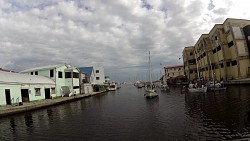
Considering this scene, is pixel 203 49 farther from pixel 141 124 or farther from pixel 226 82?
pixel 141 124

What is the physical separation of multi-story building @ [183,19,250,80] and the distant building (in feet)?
138

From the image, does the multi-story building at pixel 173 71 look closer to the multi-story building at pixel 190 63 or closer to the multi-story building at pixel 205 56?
the multi-story building at pixel 190 63

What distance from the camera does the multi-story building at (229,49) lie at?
69312 millimetres

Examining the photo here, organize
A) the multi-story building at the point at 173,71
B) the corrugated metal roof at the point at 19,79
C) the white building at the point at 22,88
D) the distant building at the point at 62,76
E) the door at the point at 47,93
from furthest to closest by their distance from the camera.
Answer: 1. the multi-story building at the point at 173,71
2. the distant building at the point at 62,76
3. the door at the point at 47,93
4. the corrugated metal roof at the point at 19,79
5. the white building at the point at 22,88

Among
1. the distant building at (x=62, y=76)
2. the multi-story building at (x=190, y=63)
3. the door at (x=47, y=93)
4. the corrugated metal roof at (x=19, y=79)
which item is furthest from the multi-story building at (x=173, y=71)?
the corrugated metal roof at (x=19, y=79)

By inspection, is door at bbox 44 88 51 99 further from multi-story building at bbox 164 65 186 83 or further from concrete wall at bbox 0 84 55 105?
multi-story building at bbox 164 65 186 83

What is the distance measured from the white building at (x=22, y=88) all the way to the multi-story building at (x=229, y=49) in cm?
4786

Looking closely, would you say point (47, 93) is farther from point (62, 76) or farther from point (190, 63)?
point (190, 63)

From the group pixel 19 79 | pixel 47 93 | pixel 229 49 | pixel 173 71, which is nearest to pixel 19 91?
Result: pixel 19 79

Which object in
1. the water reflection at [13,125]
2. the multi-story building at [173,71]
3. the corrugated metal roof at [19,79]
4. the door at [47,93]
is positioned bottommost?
the water reflection at [13,125]

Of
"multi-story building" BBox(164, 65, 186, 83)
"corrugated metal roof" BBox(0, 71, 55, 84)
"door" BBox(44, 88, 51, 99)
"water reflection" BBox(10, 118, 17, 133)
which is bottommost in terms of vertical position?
"water reflection" BBox(10, 118, 17, 133)

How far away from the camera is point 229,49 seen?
76.9 metres

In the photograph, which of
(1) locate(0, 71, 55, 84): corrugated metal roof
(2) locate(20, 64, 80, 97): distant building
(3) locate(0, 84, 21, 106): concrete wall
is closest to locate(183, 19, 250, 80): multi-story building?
(2) locate(20, 64, 80, 97): distant building

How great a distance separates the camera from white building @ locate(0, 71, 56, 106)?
3497 centimetres
